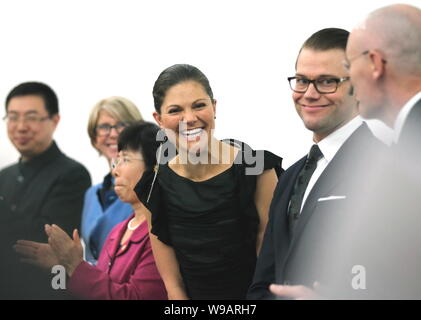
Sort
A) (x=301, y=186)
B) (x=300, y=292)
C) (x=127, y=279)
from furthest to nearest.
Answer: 1. (x=127, y=279)
2. (x=301, y=186)
3. (x=300, y=292)

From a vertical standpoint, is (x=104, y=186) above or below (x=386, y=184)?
below

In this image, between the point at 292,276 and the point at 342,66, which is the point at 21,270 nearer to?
the point at 292,276

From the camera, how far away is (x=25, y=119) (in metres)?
3.78

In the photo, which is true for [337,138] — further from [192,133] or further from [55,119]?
[55,119]

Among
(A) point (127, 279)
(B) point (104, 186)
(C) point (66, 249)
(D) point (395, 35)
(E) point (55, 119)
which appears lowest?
(A) point (127, 279)

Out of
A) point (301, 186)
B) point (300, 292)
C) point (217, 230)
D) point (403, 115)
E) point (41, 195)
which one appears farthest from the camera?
point (41, 195)

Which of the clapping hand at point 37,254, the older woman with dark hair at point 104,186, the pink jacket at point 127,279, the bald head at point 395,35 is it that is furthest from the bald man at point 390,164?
the older woman with dark hair at point 104,186

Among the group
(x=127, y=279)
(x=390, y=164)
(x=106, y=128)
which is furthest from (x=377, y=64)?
(x=106, y=128)

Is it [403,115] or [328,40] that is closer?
[403,115]

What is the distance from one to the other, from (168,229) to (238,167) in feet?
1.18

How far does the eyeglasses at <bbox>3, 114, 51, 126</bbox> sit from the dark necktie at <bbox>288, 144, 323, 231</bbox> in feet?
5.82

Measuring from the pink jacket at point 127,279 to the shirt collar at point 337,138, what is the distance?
906 millimetres

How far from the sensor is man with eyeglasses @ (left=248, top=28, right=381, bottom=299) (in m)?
2.31

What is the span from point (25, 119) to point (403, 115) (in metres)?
2.26
